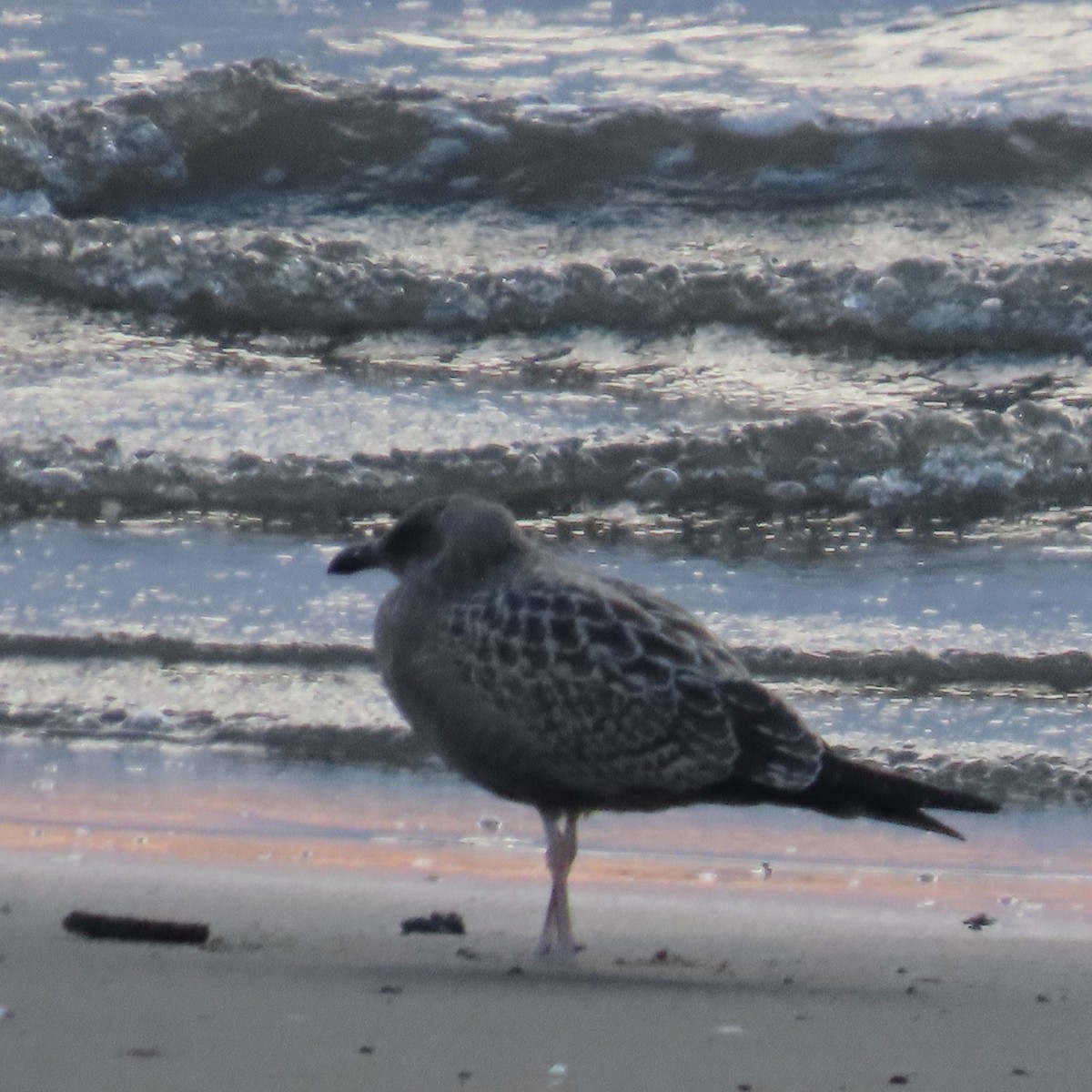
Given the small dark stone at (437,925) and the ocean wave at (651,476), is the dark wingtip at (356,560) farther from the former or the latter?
the ocean wave at (651,476)

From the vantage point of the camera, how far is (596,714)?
158 inches

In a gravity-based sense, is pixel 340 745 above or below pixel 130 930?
below

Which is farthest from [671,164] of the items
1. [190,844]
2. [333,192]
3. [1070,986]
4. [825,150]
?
[1070,986]

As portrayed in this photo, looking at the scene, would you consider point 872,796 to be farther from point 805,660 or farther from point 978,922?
point 805,660

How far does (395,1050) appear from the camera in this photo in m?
3.09

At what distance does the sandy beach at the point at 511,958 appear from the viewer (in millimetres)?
3062

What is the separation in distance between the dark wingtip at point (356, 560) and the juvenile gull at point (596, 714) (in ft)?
1.19

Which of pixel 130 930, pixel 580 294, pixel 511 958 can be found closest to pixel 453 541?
pixel 511 958

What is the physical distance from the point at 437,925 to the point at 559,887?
23 centimetres

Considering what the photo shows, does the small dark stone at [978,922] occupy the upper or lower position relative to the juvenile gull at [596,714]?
lower

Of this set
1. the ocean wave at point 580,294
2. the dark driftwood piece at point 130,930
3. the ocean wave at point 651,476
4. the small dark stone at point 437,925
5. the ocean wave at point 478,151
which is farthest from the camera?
the ocean wave at point 478,151

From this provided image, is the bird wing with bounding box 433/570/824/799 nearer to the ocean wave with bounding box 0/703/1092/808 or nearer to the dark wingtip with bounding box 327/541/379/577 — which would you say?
the dark wingtip with bounding box 327/541/379/577

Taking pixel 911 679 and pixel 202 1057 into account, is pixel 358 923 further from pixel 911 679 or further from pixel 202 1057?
pixel 911 679

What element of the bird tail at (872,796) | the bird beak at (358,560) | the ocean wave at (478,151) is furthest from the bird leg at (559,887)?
the ocean wave at (478,151)
